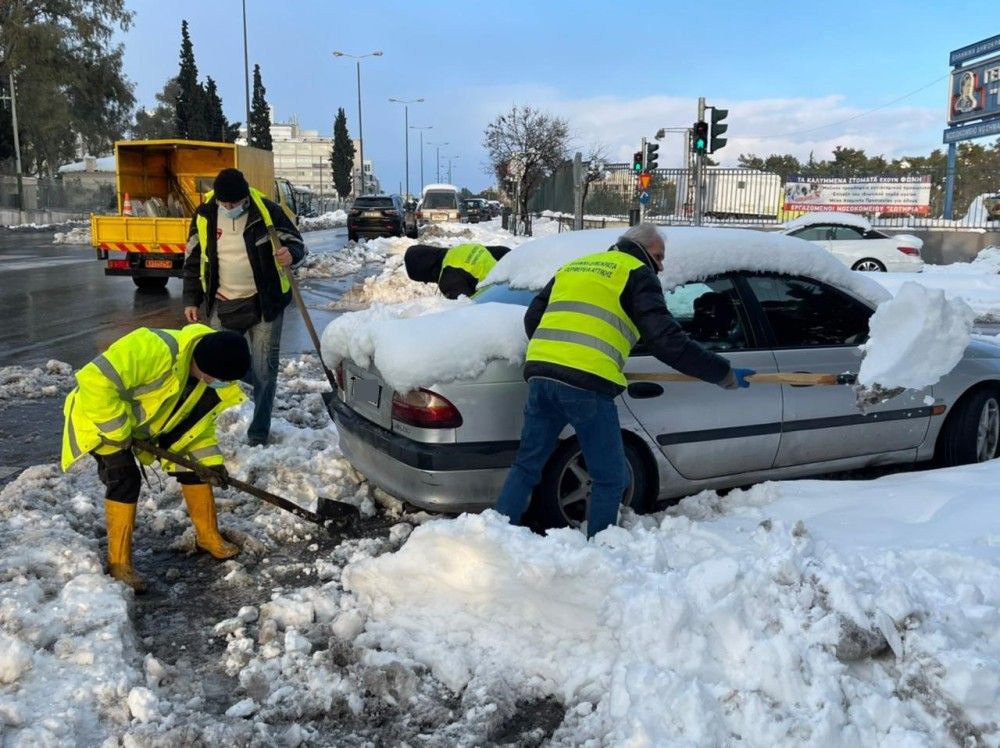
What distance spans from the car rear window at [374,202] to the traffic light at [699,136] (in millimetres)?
15945

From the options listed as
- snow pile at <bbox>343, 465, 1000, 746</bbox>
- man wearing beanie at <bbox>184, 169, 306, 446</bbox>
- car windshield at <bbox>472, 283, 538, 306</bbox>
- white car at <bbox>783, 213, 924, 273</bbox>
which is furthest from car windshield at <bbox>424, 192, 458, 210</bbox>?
snow pile at <bbox>343, 465, 1000, 746</bbox>

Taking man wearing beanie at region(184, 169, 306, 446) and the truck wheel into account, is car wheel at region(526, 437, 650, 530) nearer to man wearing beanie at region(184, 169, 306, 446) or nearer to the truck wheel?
man wearing beanie at region(184, 169, 306, 446)

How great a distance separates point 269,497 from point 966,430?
3.86 metres

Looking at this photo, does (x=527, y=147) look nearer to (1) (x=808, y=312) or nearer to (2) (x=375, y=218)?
(2) (x=375, y=218)

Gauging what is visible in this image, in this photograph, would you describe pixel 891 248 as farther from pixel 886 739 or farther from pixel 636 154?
pixel 886 739

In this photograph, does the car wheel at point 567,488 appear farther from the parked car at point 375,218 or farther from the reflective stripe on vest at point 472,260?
the parked car at point 375,218

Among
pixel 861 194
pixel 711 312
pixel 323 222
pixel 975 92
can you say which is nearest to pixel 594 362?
pixel 711 312

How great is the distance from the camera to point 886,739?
253 centimetres

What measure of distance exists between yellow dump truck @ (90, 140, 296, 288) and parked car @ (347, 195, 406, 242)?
11.1 m

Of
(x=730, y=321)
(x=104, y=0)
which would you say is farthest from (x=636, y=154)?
(x=104, y=0)

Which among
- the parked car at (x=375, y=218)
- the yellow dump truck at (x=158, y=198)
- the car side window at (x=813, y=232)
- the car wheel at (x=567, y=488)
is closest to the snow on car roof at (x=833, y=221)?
the car side window at (x=813, y=232)

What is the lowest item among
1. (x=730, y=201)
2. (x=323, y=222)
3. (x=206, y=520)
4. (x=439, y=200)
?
(x=206, y=520)

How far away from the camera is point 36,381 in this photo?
25.2 feet

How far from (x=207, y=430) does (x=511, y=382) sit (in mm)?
1453
